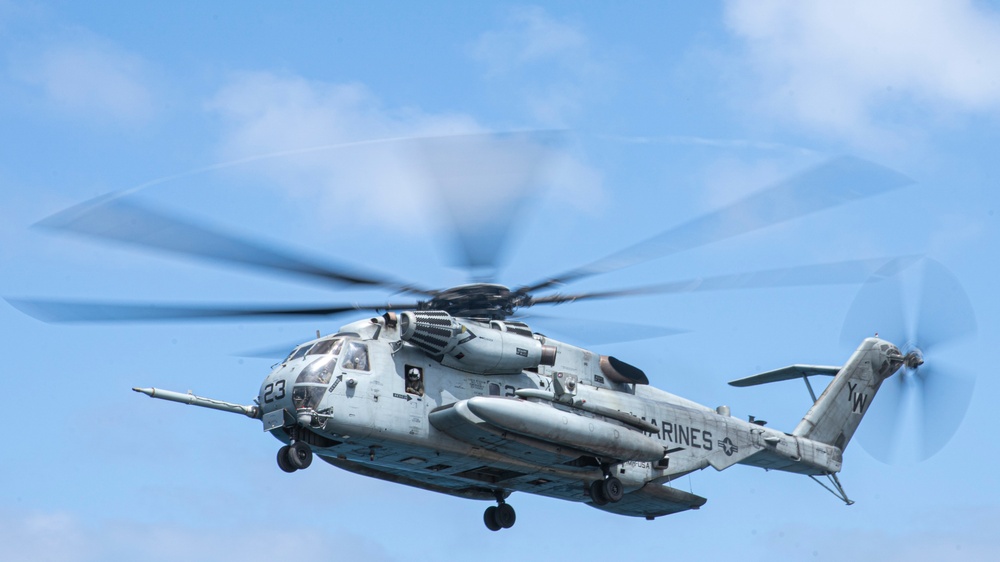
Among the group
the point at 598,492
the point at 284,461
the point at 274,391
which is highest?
the point at 274,391

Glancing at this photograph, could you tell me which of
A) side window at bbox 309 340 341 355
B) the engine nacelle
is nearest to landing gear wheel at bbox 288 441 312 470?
side window at bbox 309 340 341 355

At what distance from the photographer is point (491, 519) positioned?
99.5 feet

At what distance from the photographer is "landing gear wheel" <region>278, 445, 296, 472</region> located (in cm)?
2522

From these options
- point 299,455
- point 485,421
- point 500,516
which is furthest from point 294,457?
point 500,516

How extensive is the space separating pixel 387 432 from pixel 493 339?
10.4 feet

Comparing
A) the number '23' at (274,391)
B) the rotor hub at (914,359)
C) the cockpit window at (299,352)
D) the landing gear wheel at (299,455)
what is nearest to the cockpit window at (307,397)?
the number '23' at (274,391)

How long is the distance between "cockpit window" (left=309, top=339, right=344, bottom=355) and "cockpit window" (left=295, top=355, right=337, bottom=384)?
245 mm

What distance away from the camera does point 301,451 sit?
83.3 ft

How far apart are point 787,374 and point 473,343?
11785 millimetres

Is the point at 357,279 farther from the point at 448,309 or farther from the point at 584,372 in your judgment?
the point at 584,372

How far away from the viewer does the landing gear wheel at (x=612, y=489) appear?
2870 cm

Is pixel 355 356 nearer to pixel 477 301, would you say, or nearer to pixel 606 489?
pixel 477 301

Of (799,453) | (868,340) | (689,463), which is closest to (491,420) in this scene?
(689,463)

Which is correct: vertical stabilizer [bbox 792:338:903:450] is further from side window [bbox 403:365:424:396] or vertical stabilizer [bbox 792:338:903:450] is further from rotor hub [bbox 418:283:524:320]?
side window [bbox 403:365:424:396]
